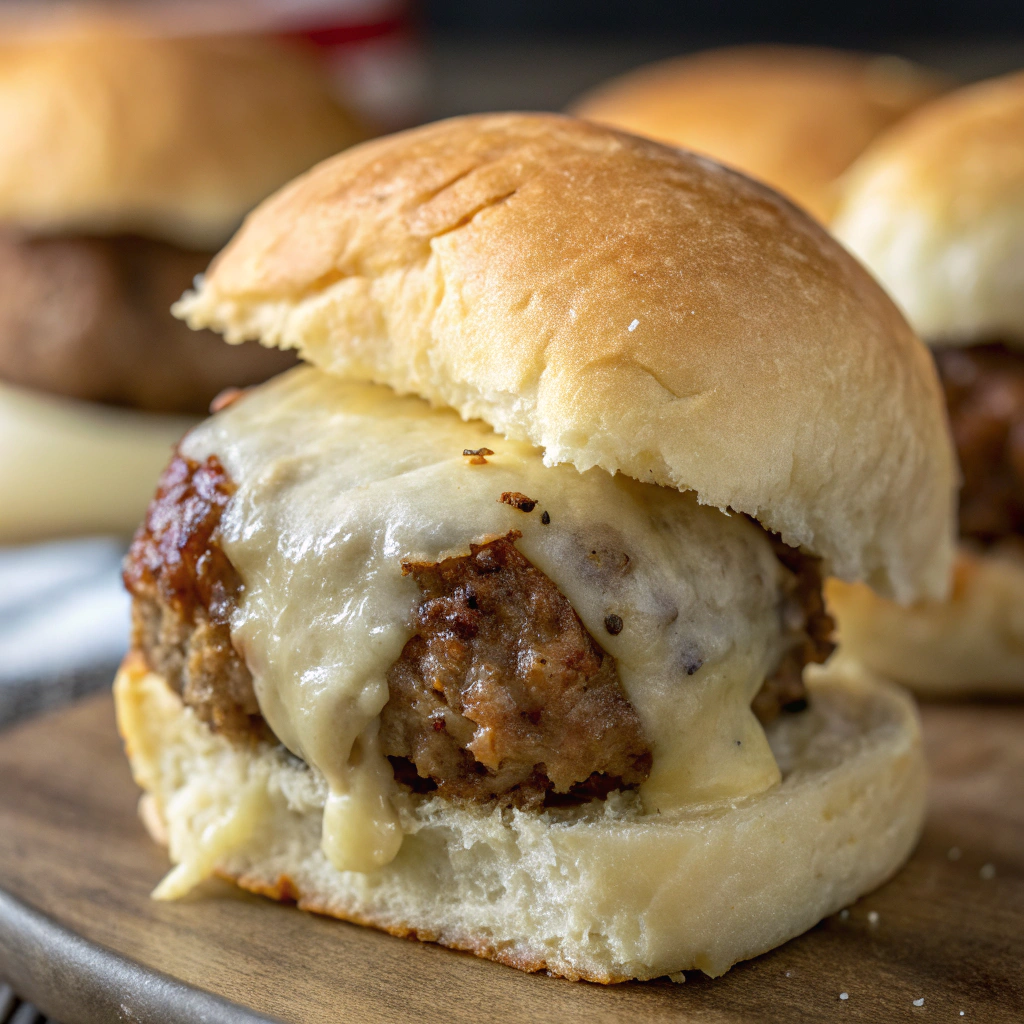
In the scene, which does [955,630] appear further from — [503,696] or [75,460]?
[75,460]

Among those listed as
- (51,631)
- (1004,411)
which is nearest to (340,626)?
(1004,411)

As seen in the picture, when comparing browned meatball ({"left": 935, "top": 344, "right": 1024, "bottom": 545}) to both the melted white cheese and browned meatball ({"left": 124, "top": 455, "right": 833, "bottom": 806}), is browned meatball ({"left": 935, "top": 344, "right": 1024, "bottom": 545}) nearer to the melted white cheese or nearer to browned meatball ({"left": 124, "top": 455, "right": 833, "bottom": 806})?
the melted white cheese

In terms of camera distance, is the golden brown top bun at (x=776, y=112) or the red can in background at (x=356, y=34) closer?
the golden brown top bun at (x=776, y=112)

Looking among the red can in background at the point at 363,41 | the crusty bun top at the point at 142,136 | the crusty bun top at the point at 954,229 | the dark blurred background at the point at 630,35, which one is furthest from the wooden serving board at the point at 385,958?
the dark blurred background at the point at 630,35

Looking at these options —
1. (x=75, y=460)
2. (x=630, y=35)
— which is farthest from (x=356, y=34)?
(x=75, y=460)

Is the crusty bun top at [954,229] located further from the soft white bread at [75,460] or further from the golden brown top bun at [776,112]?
the soft white bread at [75,460]
